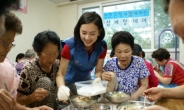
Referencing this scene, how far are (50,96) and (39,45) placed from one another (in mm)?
414

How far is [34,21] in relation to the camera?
371 centimetres

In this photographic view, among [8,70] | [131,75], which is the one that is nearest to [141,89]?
[131,75]

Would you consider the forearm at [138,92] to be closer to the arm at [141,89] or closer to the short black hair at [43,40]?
the arm at [141,89]

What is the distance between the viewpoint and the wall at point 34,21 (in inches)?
132

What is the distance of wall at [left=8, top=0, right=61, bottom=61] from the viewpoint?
132 inches

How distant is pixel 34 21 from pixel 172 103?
3.37m

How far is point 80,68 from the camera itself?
158 cm

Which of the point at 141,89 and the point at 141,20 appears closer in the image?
the point at 141,89

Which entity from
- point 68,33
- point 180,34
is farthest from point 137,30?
point 180,34

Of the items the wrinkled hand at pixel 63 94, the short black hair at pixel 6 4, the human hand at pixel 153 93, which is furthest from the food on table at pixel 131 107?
the short black hair at pixel 6 4

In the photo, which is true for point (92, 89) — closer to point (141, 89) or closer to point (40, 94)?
point (40, 94)

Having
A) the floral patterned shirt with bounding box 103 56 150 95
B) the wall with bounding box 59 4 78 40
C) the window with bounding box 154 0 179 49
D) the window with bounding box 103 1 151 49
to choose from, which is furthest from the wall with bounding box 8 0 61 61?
the window with bounding box 154 0 179 49

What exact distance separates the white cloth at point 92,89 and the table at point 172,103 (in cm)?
39

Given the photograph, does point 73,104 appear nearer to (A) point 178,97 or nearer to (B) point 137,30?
(A) point 178,97
